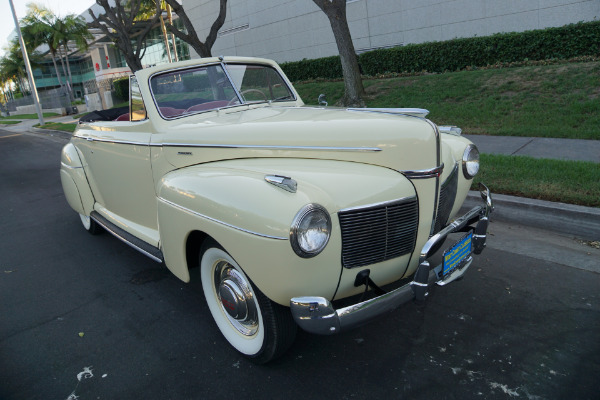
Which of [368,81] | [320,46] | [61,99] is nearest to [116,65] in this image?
[61,99]

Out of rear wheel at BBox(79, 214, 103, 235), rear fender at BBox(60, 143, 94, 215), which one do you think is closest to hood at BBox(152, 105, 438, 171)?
rear fender at BBox(60, 143, 94, 215)

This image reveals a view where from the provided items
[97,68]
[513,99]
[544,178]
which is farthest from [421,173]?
[97,68]

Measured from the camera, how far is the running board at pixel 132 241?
10.5 feet

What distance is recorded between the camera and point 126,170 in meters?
3.64

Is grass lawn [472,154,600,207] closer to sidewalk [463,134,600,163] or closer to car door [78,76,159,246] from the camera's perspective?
sidewalk [463,134,600,163]

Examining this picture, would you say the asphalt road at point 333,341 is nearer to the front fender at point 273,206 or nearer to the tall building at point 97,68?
the front fender at point 273,206

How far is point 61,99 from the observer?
32.1 m

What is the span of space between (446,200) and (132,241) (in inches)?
96.3

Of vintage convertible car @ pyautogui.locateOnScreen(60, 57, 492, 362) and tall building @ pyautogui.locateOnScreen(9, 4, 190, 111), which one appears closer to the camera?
vintage convertible car @ pyautogui.locateOnScreen(60, 57, 492, 362)

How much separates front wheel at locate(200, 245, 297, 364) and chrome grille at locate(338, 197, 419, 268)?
0.51 metres

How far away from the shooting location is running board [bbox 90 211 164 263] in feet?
10.5

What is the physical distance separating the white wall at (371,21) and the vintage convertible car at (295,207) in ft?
36.7

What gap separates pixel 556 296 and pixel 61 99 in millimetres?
35673

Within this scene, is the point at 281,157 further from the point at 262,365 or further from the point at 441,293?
the point at 441,293
